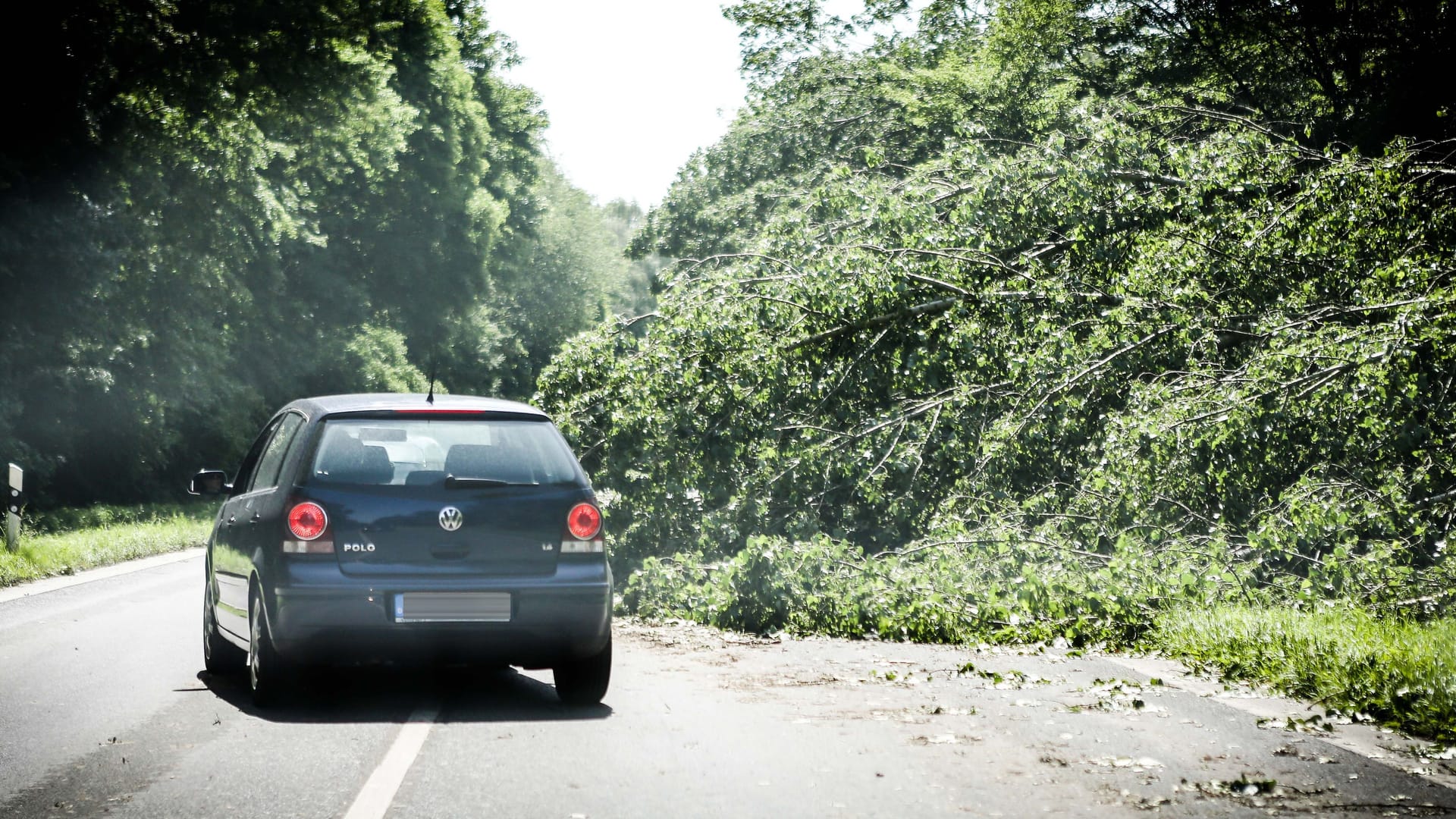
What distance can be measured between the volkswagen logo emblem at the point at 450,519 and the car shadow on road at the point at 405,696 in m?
0.94

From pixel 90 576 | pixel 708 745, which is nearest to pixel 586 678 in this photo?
pixel 708 745

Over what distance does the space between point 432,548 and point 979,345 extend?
7.93 metres

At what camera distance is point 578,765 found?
6105mm

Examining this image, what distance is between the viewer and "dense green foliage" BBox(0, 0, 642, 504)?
927 inches

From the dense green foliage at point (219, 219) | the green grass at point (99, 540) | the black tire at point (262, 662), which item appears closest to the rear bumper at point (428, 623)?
the black tire at point (262, 662)

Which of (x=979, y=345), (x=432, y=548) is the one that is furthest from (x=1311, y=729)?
(x=979, y=345)

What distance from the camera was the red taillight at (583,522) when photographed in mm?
7461

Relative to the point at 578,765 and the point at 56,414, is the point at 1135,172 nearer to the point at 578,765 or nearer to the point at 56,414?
the point at 578,765

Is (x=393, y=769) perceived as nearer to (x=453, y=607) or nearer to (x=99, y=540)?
(x=453, y=607)

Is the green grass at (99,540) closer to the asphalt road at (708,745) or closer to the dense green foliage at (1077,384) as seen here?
the dense green foliage at (1077,384)

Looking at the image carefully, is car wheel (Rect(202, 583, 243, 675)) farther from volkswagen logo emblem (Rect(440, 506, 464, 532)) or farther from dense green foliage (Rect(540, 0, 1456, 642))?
dense green foliage (Rect(540, 0, 1456, 642))

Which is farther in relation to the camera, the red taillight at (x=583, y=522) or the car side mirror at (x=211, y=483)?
the car side mirror at (x=211, y=483)

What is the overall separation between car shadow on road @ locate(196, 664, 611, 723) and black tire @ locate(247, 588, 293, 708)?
90 mm

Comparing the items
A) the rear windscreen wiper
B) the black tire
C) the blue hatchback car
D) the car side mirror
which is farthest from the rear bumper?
the car side mirror
